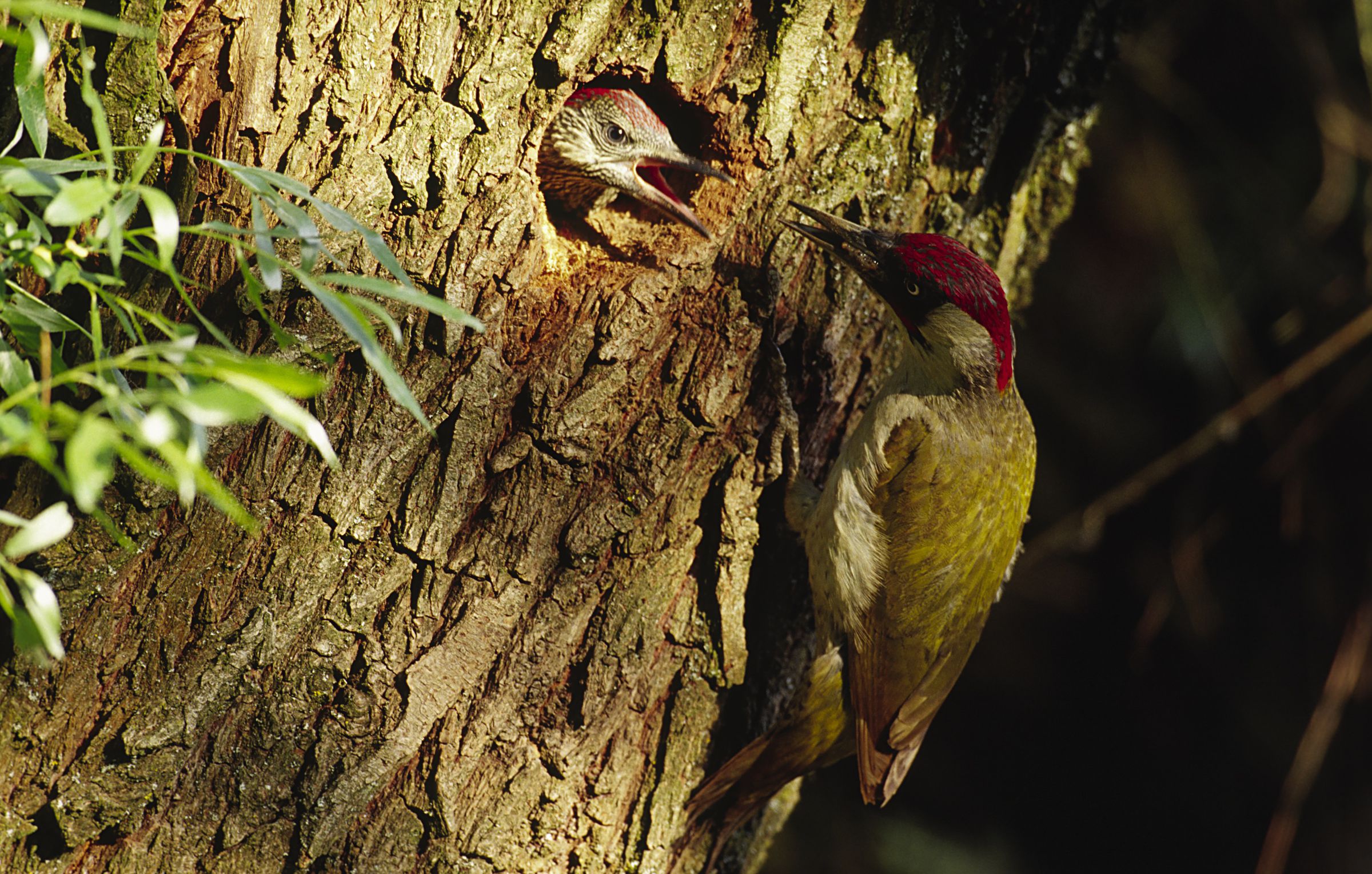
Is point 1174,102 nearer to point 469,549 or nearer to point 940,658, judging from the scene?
point 940,658

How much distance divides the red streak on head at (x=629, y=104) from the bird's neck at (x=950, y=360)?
77cm

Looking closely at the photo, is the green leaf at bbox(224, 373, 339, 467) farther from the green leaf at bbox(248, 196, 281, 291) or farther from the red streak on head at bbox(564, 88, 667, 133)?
the red streak on head at bbox(564, 88, 667, 133)

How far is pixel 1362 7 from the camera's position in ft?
10.1

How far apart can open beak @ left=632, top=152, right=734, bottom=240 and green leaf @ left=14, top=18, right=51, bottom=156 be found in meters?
1.15

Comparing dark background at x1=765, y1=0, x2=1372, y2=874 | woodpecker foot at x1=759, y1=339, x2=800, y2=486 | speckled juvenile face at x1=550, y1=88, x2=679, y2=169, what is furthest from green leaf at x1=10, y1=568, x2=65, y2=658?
dark background at x1=765, y1=0, x2=1372, y2=874

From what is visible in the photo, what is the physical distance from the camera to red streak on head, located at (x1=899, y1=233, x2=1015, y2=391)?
2158 mm

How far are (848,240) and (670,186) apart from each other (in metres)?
0.86

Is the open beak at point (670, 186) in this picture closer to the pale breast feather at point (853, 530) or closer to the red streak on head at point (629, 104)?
the red streak on head at point (629, 104)

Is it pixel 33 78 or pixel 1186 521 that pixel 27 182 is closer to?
pixel 33 78

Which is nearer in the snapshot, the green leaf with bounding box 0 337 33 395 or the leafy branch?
the leafy branch

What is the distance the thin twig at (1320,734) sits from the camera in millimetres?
3115

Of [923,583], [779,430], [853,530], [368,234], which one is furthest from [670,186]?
[368,234]

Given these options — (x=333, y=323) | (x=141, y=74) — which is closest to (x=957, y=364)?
(x=333, y=323)

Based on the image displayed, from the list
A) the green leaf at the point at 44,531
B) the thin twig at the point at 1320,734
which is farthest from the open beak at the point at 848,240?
the thin twig at the point at 1320,734
